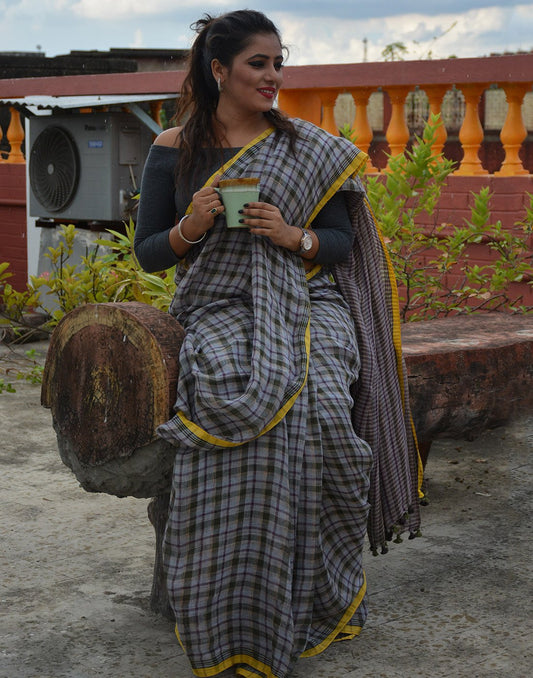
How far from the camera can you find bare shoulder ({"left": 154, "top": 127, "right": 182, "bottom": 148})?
3.16 meters

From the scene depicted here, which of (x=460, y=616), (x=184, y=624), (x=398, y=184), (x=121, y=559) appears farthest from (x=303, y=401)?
(x=398, y=184)

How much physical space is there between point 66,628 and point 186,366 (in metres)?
0.90

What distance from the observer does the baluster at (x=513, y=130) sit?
5773 millimetres

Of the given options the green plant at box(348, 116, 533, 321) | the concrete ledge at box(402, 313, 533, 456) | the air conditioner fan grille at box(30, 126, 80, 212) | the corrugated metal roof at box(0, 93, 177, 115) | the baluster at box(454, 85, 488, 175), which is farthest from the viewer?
the air conditioner fan grille at box(30, 126, 80, 212)

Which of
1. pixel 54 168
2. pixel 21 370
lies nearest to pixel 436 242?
pixel 21 370

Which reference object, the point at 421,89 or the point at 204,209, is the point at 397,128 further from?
the point at 204,209

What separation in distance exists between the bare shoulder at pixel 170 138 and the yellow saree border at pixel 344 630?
1398 millimetres

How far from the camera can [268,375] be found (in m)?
2.77

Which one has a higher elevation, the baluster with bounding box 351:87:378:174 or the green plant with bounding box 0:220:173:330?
the baluster with bounding box 351:87:378:174

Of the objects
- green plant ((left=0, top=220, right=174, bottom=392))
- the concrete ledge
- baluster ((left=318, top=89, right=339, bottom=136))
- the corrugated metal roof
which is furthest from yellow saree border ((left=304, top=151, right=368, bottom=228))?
the corrugated metal roof

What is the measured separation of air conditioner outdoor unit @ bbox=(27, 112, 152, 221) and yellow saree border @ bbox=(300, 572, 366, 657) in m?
4.72

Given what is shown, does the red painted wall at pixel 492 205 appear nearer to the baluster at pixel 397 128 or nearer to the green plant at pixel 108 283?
the baluster at pixel 397 128

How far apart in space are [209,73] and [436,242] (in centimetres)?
245

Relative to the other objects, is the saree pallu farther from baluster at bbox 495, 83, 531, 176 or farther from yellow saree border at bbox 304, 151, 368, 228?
baluster at bbox 495, 83, 531, 176
